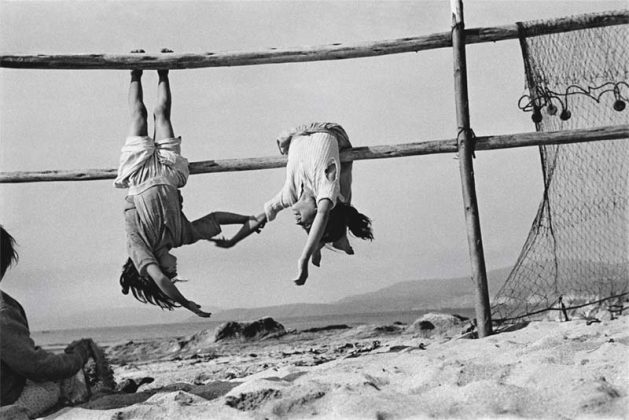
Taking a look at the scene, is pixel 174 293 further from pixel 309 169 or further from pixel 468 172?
pixel 468 172

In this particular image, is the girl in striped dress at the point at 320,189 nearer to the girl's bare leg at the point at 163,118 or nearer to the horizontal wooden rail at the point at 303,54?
the horizontal wooden rail at the point at 303,54

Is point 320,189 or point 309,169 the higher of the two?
point 309,169

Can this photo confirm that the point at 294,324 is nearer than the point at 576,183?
No

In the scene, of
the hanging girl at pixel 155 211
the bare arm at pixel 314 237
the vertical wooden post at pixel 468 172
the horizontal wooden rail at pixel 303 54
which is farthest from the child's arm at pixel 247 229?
the vertical wooden post at pixel 468 172

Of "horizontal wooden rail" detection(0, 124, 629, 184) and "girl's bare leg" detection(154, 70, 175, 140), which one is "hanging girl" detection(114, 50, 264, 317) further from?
"horizontal wooden rail" detection(0, 124, 629, 184)

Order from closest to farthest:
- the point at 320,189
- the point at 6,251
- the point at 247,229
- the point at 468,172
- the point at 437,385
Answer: the point at 437,385, the point at 6,251, the point at 320,189, the point at 247,229, the point at 468,172

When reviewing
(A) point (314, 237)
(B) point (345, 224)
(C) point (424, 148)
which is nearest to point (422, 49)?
(C) point (424, 148)

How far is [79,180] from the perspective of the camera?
15.7ft

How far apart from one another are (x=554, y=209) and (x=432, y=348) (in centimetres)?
133

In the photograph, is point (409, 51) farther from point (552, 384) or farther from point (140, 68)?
point (552, 384)

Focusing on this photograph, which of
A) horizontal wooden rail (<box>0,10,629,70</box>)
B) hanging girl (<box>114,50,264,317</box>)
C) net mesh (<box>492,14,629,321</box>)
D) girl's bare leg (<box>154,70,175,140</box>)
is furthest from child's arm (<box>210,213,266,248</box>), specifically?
net mesh (<box>492,14,629,321</box>)

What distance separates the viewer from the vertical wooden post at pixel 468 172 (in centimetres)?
436

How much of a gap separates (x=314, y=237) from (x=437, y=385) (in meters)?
1.18

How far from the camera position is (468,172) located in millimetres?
4473
